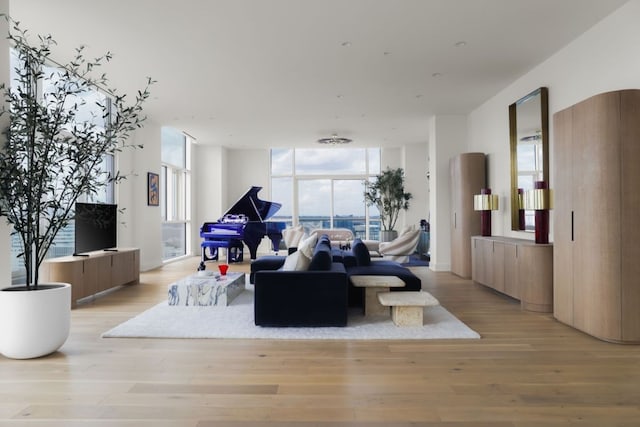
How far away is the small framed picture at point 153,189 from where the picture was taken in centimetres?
823

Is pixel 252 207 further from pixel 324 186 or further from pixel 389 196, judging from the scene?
pixel 389 196

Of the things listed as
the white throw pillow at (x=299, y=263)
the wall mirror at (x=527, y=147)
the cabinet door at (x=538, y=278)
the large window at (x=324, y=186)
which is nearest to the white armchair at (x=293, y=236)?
the large window at (x=324, y=186)

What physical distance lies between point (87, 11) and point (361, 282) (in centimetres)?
376

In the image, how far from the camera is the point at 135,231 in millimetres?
7871

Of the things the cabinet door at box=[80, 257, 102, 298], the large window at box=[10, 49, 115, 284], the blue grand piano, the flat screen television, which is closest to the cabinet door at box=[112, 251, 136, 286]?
the flat screen television

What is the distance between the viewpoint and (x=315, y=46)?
15.7ft

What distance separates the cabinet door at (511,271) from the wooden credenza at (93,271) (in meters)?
5.22

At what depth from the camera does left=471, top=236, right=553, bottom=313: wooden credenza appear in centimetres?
462

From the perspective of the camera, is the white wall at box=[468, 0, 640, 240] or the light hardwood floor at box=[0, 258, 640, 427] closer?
the light hardwood floor at box=[0, 258, 640, 427]

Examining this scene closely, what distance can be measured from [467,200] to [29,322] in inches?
244

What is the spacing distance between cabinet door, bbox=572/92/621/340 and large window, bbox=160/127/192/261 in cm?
793

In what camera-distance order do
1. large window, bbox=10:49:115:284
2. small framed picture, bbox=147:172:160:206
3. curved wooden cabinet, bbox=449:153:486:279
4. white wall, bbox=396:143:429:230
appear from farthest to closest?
white wall, bbox=396:143:429:230 → small framed picture, bbox=147:172:160:206 → curved wooden cabinet, bbox=449:153:486:279 → large window, bbox=10:49:115:284

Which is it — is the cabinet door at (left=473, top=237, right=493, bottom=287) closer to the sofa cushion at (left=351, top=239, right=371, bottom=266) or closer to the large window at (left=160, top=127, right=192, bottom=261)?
the sofa cushion at (left=351, top=239, right=371, bottom=266)

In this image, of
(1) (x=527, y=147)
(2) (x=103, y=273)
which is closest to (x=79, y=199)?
(2) (x=103, y=273)
